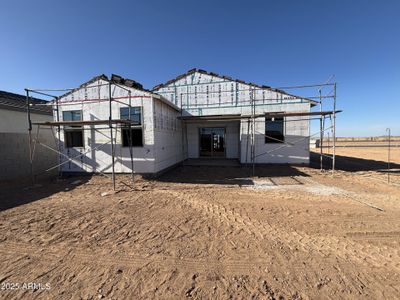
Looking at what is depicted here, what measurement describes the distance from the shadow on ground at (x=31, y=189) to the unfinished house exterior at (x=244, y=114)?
6.75 m

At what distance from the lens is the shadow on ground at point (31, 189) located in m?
6.27

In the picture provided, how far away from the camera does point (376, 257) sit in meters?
3.19

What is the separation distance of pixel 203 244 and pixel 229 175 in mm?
6396

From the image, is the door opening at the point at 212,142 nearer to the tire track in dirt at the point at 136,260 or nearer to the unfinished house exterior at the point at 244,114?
the unfinished house exterior at the point at 244,114

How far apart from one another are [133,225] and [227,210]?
95.9 inches

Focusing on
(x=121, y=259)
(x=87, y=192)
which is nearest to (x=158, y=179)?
(x=87, y=192)

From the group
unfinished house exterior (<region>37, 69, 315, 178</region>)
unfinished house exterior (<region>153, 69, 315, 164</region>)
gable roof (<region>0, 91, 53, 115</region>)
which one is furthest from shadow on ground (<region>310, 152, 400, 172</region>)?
gable roof (<region>0, 91, 53, 115</region>)

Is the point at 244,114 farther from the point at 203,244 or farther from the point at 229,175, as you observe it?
the point at 203,244

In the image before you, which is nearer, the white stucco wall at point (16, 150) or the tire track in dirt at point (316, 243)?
the tire track in dirt at point (316, 243)

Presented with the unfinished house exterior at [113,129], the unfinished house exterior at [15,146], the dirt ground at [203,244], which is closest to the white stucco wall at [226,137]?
the unfinished house exterior at [113,129]

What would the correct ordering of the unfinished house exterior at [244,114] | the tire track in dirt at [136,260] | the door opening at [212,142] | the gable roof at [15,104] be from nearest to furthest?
the tire track in dirt at [136,260]
the gable roof at [15,104]
the unfinished house exterior at [244,114]
the door opening at [212,142]

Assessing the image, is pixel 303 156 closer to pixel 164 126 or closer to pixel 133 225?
pixel 164 126

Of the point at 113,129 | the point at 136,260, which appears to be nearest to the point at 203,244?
the point at 136,260

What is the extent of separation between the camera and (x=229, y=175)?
32.3 ft
